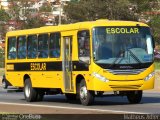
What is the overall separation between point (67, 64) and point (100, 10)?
43073 mm

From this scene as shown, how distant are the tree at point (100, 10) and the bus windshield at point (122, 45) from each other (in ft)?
136

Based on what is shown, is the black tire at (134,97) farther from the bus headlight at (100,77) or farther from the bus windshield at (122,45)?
the bus headlight at (100,77)

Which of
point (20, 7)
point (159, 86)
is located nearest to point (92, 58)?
point (159, 86)

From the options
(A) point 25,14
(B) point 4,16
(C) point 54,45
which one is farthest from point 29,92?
→ (B) point 4,16

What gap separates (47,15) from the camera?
276ft

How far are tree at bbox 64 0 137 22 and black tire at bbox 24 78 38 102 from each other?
126 ft

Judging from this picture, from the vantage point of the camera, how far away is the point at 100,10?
65.9 m

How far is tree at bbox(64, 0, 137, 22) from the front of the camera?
64.6m

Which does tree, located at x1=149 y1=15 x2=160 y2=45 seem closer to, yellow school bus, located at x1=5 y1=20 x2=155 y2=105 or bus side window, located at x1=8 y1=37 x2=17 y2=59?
bus side window, located at x1=8 y1=37 x2=17 y2=59

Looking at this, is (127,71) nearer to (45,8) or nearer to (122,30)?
(122,30)

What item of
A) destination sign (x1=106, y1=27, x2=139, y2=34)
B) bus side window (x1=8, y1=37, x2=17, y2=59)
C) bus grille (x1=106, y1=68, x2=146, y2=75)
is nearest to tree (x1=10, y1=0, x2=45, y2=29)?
bus side window (x1=8, y1=37, x2=17, y2=59)

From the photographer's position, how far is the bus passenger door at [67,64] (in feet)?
75.6

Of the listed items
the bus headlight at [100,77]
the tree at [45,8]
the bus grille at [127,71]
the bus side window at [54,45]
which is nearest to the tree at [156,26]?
the tree at [45,8]

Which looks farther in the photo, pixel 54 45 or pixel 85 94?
pixel 54 45
